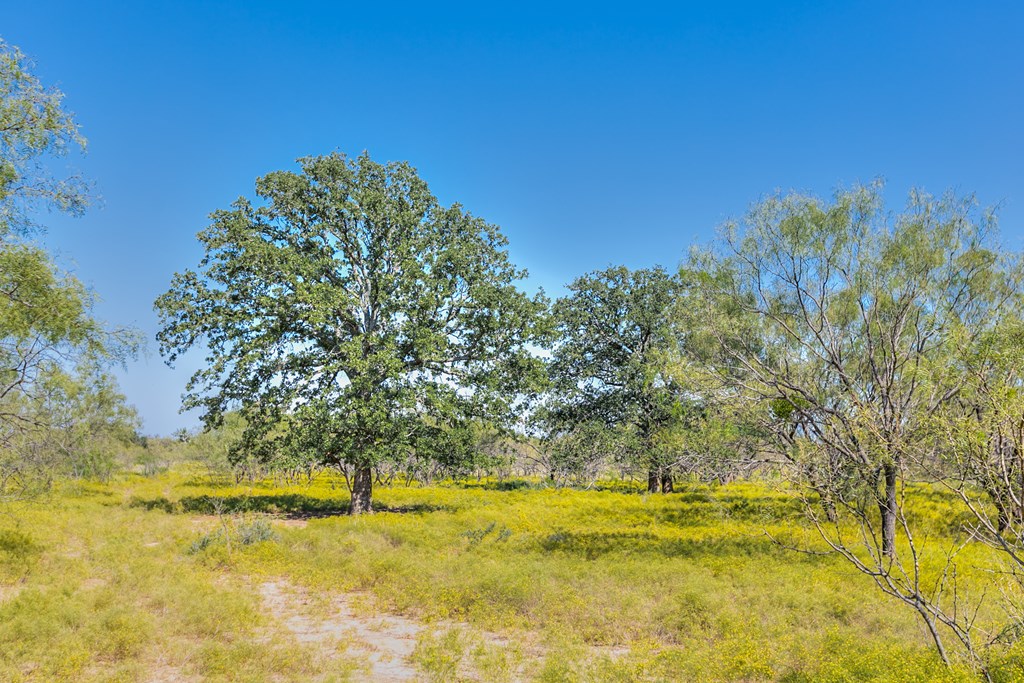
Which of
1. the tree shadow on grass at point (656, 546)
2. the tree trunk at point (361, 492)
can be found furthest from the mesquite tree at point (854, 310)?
the tree trunk at point (361, 492)

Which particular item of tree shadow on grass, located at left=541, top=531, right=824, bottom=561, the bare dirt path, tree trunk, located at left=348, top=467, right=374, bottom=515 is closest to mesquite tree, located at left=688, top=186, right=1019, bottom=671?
tree shadow on grass, located at left=541, top=531, right=824, bottom=561

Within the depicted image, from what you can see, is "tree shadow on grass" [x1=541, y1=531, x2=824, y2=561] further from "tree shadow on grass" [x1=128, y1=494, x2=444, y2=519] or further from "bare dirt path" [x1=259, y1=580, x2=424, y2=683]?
"tree shadow on grass" [x1=128, y1=494, x2=444, y2=519]

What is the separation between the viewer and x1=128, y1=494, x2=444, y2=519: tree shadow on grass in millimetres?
24859

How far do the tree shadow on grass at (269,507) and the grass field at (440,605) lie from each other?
416cm

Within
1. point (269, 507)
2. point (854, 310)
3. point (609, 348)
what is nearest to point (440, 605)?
point (854, 310)

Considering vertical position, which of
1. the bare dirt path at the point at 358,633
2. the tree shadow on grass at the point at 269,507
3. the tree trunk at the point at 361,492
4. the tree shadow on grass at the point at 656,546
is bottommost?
the bare dirt path at the point at 358,633

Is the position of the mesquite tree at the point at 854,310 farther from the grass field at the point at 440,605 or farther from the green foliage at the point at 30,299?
the green foliage at the point at 30,299

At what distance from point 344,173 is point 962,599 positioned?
23537 mm

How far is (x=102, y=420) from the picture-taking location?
42062mm

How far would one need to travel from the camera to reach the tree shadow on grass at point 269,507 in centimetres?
2486

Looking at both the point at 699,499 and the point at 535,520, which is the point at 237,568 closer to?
the point at 535,520

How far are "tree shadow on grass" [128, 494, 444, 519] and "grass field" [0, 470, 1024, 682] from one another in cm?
416

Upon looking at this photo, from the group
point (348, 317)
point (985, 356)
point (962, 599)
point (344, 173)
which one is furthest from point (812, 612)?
point (344, 173)

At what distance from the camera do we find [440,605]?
11617mm
